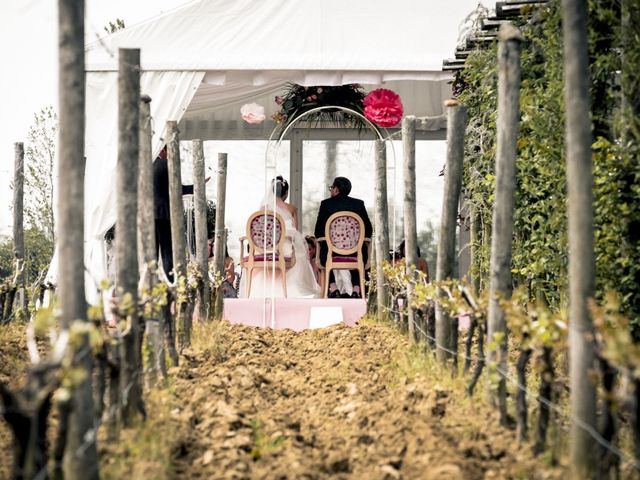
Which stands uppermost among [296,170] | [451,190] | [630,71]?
[296,170]

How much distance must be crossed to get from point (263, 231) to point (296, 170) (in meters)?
4.23

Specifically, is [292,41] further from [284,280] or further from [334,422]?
[334,422]

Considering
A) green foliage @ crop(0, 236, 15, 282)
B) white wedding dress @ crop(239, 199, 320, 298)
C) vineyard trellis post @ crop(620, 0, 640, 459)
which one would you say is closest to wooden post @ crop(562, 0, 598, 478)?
vineyard trellis post @ crop(620, 0, 640, 459)

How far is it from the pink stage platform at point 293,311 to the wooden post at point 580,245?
22.1ft

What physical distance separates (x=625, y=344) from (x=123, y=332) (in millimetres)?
2380

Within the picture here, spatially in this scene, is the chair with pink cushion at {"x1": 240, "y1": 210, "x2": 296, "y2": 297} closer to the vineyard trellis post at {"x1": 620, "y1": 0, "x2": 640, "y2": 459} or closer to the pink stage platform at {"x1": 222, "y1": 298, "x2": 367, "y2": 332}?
the pink stage platform at {"x1": 222, "y1": 298, "x2": 367, "y2": 332}

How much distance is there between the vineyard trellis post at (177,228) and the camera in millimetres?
8039

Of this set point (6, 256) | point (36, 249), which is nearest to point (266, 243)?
point (36, 249)

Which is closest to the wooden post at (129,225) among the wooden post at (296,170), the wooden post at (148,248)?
the wooden post at (148,248)

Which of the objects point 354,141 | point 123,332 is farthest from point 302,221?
A: point 123,332

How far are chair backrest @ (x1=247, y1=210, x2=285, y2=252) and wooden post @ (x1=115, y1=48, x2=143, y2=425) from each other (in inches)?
217

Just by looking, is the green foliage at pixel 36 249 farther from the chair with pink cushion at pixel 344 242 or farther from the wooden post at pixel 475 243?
the wooden post at pixel 475 243

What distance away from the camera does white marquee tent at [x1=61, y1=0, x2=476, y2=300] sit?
38.6 feet

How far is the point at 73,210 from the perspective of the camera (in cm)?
386
